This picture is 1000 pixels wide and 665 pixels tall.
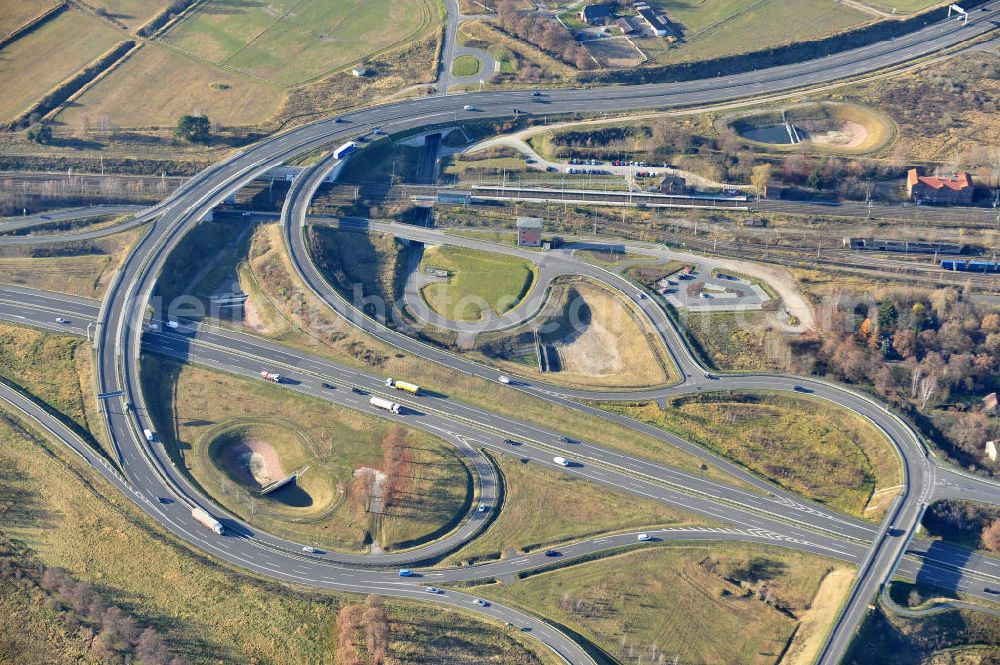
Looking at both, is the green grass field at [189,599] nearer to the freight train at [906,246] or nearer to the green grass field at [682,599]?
the green grass field at [682,599]

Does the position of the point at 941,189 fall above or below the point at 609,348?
above

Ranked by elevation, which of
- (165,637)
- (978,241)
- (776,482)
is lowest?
(165,637)

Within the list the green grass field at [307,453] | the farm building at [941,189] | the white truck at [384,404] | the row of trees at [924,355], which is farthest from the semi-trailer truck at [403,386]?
the farm building at [941,189]

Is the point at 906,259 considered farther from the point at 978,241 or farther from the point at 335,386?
the point at 335,386

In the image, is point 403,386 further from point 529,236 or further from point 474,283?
point 529,236

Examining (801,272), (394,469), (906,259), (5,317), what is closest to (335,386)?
(394,469)

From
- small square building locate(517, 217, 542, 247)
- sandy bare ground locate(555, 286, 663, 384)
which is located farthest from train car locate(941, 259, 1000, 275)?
small square building locate(517, 217, 542, 247)

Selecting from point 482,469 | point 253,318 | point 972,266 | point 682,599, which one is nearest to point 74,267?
point 253,318

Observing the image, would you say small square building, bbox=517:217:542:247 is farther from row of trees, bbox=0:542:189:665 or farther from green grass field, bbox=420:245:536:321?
row of trees, bbox=0:542:189:665
